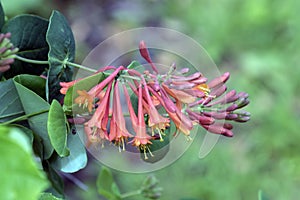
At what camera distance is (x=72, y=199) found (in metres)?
2.19

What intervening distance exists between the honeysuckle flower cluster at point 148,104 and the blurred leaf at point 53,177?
8 cm

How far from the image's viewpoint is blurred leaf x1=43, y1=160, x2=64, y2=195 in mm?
651

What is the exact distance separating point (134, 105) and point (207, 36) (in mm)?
2176

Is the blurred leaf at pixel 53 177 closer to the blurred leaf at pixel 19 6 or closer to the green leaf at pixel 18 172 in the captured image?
the green leaf at pixel 18 172

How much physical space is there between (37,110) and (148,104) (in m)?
0.13

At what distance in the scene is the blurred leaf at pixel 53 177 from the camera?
0.65 m

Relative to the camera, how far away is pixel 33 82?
616 mm

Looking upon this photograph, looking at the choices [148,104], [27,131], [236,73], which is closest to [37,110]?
[27,131]

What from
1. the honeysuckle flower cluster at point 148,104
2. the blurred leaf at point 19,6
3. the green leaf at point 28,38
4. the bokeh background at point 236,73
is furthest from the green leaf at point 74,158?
the blurred leaf at point 19,6

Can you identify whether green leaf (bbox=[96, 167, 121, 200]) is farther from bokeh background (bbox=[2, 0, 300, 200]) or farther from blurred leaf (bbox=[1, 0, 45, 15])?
blurred leaf (bbox=[1, 0, 45, 15])

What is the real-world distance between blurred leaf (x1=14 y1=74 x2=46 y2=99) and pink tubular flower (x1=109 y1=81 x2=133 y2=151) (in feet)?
0.33

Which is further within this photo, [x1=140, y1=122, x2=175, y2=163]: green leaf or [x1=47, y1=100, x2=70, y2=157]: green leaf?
[x1=140, y1=122, x2=175, y2=163]: green leaf

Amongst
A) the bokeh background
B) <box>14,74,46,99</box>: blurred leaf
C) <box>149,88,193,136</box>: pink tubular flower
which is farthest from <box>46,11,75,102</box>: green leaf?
the bokeh background

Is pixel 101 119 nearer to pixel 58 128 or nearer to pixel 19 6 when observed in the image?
pixel 58 128
